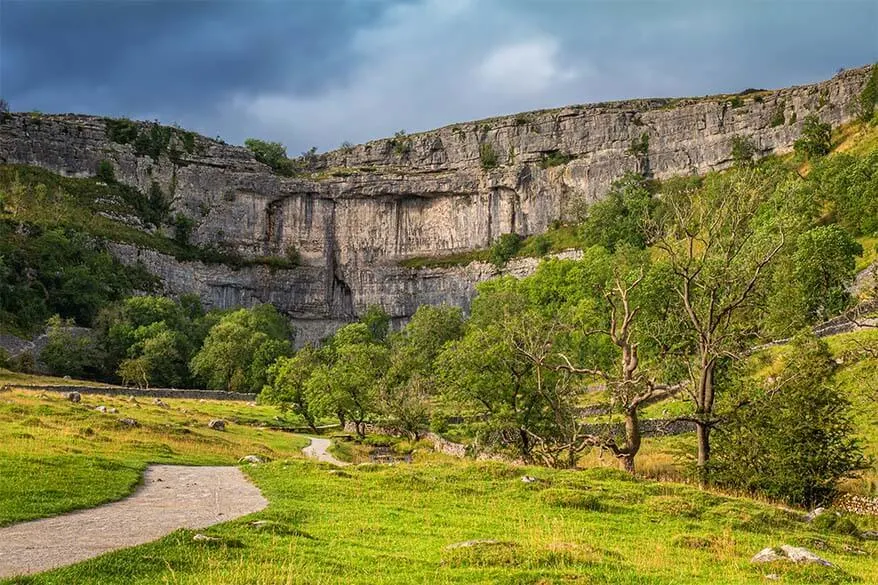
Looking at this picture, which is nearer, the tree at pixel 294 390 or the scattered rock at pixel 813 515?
the scattered rock at pixel 813 515

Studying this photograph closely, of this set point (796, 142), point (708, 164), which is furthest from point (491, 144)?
point (796, 142)

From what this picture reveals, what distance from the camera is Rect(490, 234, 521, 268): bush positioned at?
12675cm

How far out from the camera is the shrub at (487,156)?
136875 millimetres

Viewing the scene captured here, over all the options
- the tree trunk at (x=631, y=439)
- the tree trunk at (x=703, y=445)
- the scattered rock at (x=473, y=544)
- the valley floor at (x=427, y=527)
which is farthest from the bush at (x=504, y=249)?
the scattered rock at (x=473, y=544)

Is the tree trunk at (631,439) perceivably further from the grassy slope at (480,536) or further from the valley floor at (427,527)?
the grassy slope at (480,536)

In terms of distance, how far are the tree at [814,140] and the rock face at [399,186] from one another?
28.9ft

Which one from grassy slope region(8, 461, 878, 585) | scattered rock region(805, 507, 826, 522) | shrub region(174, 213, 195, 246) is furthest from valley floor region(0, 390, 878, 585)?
shrub region(174, 213, 195, 246)

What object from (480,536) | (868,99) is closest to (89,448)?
(480,536)

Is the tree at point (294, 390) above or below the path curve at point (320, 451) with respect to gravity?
above

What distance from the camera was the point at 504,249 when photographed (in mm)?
127250

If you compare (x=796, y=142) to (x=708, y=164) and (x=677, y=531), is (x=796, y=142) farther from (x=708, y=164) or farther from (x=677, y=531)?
(x=677, y=531)

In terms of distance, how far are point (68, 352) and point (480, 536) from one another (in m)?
83.2

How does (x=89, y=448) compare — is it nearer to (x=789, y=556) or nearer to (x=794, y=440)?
(x=789, y=556)

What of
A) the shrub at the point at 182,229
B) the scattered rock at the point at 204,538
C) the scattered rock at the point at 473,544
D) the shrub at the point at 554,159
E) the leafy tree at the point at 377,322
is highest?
the shrub at the point at 554,159
